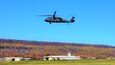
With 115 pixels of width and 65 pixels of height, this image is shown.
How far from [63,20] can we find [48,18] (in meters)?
3.12

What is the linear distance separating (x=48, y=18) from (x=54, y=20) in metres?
1.51

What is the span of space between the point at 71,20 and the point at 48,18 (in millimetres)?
4860

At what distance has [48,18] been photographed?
82562 millimetres

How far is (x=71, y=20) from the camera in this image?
81188mm

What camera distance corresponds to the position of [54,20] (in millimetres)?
83375

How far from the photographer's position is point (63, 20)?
8300 cm

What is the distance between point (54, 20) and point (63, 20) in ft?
6.18

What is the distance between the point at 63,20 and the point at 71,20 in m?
2.40

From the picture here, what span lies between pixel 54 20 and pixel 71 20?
4.06 metres
